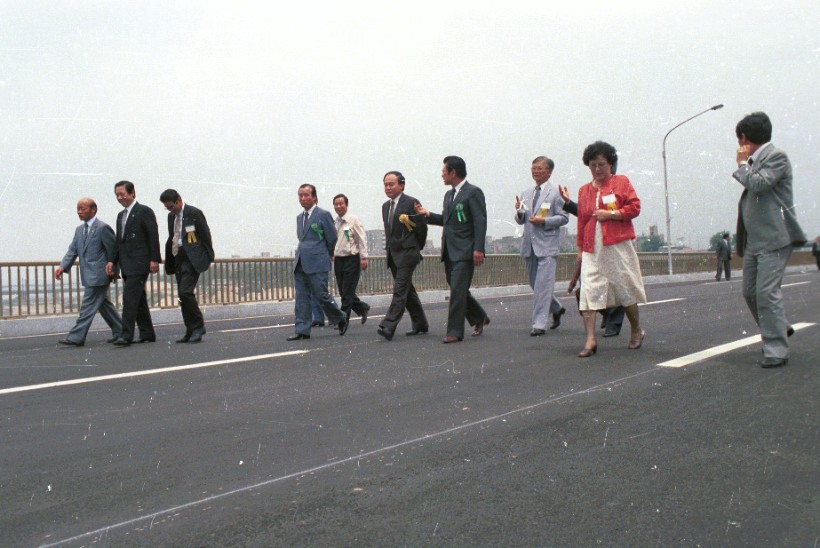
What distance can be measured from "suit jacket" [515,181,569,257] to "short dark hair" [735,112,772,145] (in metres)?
3.09

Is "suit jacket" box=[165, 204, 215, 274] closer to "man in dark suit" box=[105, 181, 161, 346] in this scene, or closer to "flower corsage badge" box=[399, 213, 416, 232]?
"man in dark suit" box=[105, 181, 161, 346]

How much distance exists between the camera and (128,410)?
4965 mm

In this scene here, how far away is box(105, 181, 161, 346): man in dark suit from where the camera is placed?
383 inches

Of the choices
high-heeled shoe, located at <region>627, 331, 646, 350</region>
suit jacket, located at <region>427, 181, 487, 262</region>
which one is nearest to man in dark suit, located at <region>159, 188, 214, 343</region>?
suit jacket, located at <region>427, 181, 487, 262</region>

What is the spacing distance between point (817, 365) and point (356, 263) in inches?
279

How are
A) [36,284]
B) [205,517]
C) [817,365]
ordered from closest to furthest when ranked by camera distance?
[205,517] → [817,365] → [36,284]

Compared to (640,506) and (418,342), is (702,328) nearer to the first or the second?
(418,342)

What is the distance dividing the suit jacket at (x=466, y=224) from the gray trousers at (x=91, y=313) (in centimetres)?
441

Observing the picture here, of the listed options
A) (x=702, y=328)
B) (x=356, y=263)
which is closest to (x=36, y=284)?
(x=356, y=263)

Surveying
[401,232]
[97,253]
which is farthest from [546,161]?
[97,253]

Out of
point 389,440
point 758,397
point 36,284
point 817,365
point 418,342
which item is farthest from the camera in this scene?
point 36,284

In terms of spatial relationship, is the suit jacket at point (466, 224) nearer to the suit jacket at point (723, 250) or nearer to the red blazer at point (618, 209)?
the red blazer at point (618, 209)

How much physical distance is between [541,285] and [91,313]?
5360mm

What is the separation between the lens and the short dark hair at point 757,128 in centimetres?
587
